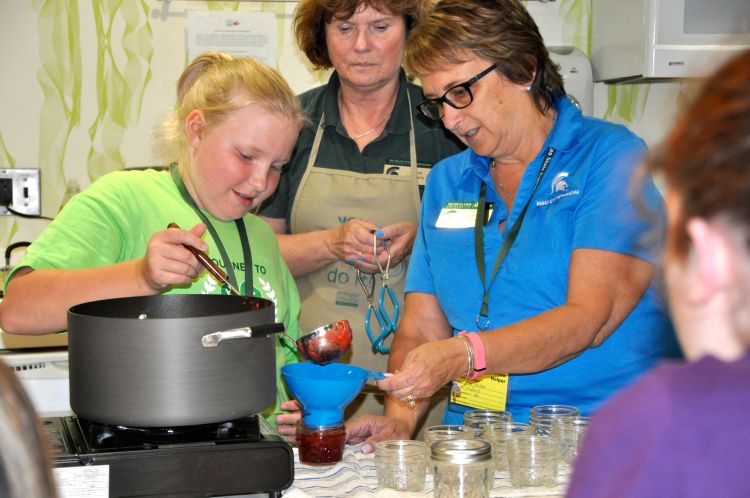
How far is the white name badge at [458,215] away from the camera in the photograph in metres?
1.95

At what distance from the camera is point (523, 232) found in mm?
1839

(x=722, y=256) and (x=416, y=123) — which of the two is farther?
(x=416, y=123)

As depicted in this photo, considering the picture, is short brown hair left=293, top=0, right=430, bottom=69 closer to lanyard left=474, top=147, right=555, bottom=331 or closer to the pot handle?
lanyard left=474, top=147, right=555, bottom=331

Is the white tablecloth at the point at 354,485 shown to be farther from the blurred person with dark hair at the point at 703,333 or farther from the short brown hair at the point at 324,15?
the short brown hair at the point at 324,15

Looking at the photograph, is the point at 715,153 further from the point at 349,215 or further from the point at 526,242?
the point at 349,215

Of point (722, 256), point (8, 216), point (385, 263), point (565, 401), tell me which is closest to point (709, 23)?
point (385, 263)

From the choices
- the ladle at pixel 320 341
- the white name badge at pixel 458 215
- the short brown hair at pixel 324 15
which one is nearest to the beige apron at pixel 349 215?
the short brown hair at pixel 324 15

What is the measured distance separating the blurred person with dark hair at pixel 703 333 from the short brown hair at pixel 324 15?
1.71 metres

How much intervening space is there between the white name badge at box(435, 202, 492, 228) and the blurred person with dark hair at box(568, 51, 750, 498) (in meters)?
1.29

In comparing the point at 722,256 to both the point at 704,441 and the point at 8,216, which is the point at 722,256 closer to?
the point at 704,441

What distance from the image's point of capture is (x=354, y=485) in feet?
4.68

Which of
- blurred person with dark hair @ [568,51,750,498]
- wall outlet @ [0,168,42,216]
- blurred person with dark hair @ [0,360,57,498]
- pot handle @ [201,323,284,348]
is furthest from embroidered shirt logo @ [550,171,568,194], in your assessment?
wall outlet @ [0,168,42,216]

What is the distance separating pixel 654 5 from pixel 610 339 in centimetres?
175

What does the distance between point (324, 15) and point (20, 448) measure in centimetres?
194
